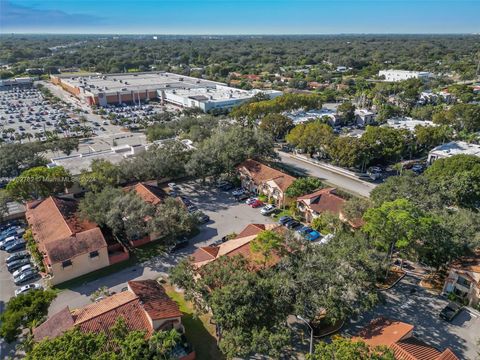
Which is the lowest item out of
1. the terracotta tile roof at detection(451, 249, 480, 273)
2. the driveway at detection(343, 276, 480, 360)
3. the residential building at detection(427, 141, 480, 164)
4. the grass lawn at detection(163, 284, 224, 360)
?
the grass lawn at detection(163, 284, 224, 360)

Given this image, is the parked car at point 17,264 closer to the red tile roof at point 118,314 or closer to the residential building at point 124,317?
the residential building at point 124,317

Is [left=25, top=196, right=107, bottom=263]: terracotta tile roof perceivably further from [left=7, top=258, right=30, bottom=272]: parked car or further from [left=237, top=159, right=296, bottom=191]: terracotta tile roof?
[left=237, top=159, right=296, bottom=191]: terracotta tile roof

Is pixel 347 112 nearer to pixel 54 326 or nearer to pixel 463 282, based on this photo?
pixel 463 282

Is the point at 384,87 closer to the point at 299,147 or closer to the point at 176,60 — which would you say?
the point at 299,147

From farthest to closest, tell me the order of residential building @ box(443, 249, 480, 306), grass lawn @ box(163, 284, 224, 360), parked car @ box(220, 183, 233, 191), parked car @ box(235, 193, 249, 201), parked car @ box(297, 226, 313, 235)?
parked car @ box(220, 183, 233, 191) < parked car @ box(235, 193, 249, 201) < parked car @ box(297, 226, 313, 235) < residential building @ box(443, 249, 480, 306) < grass lawn @ box(163, 284, 224, 360)

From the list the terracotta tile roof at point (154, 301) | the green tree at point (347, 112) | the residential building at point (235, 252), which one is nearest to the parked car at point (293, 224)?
the residential building at point (235, 252)

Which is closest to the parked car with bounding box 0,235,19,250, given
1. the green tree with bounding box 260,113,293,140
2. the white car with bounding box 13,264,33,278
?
the white car with bounding box 13,264,33,278
